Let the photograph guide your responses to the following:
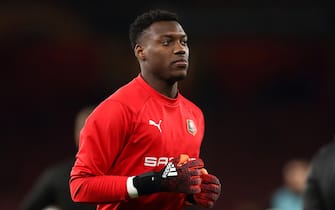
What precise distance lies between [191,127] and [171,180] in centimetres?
51

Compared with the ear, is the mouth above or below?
below

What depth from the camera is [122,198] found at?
13.4 ft

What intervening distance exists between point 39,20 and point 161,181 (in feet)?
30.6

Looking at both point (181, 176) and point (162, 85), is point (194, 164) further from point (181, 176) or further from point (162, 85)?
point (162, 85)

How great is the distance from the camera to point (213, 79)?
13320mm

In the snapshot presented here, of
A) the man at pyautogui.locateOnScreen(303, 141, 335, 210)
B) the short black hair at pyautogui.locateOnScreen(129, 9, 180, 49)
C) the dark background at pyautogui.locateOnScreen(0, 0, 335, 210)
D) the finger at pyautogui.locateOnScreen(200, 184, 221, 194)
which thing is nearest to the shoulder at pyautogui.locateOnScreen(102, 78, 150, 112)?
the short black hair at pyautogui.locateOnScreen(129, 9, 180, 49)

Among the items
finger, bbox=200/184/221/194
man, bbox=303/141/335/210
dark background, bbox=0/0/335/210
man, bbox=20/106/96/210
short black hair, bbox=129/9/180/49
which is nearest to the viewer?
finger, bbox=200/184/221/194

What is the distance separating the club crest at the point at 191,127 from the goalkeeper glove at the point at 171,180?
366 millimetres

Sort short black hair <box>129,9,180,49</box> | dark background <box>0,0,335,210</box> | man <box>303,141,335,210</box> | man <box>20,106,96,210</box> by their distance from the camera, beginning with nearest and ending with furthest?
short black hair <box>129,9,180,49</box>
man <box>303,141,335,210</box>
man <box>20,106,96,210</box>
dark background <box>0,0,335,210</box>

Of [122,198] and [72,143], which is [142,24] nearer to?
[122,198]

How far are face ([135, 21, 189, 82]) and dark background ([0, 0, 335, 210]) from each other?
820cm

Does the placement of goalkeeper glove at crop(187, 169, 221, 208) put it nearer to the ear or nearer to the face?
the face

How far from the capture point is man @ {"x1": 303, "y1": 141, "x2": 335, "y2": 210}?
4770 mm

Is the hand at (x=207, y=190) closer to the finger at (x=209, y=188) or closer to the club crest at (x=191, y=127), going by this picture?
the finger at (x=209, y=188)
